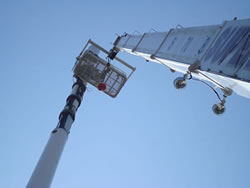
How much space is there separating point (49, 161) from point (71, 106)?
3.39m

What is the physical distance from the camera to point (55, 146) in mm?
8695

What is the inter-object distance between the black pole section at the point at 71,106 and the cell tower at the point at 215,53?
4050 millimetres

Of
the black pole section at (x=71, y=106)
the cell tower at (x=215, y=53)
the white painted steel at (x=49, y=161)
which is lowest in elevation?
the white painted steel at (x=49, y=161)

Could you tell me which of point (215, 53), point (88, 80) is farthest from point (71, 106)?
point (215, 53)

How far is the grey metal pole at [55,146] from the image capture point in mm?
7301

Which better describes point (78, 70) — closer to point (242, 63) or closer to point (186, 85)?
point (186, 85)

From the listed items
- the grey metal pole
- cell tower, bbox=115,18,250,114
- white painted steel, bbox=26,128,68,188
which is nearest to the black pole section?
the grey metal pole

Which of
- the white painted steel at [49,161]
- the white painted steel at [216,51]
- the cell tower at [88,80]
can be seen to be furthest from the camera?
the cell tower at [88,80]

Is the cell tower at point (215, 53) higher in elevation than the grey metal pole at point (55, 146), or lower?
higher

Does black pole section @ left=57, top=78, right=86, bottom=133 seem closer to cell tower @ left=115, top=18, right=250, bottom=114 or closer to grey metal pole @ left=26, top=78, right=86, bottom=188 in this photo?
grey metal pole @ left=26, top=78, right=86, bottom=188

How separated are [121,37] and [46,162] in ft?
28.8

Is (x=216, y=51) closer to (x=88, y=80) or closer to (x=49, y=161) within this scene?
(x=49, y=161)

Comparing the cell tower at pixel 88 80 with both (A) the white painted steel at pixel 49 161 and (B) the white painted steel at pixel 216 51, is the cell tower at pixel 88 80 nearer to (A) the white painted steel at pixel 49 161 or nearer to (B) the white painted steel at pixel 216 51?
(A) the white painted steel at pixel 49 161

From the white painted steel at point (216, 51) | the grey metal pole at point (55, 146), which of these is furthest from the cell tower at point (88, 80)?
the white painted steel at point (216, 51)
